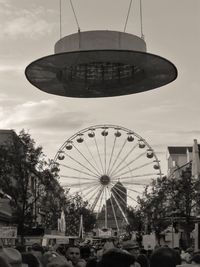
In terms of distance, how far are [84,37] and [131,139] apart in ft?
170

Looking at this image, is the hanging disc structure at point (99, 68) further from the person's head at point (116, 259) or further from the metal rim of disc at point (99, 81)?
the person's head at point (116, 259)

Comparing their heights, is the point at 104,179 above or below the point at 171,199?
above

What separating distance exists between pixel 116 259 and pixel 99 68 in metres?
12.0

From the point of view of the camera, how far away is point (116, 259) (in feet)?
18.0

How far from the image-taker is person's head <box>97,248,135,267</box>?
5.47 meters

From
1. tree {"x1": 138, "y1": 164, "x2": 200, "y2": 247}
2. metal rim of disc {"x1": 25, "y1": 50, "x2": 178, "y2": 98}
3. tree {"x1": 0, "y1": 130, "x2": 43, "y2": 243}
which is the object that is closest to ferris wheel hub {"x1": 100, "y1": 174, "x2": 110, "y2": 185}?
tree {"x1": 138, "y1": 164, "x2": 200, "y2": 247}

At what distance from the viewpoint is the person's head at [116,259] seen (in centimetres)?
547

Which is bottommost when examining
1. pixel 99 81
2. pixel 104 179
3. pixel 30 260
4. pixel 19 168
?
pixel 30 260

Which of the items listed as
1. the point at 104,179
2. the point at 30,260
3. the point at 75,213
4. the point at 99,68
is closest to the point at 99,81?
the point at 99,68

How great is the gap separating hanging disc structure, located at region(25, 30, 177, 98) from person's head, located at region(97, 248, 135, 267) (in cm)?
959

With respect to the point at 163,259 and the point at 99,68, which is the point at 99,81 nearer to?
the point at 99,68

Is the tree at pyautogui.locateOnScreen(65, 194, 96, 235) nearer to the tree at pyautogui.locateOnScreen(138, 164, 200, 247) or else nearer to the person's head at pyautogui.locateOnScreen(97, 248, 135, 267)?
the tree at pyautogui.locateOnScreen(138, 164, 200, 247)

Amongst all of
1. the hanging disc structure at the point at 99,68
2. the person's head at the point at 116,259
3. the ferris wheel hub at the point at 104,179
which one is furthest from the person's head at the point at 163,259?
the ferris wheel hub at the point at 104,179

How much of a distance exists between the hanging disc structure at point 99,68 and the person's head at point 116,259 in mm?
9594
